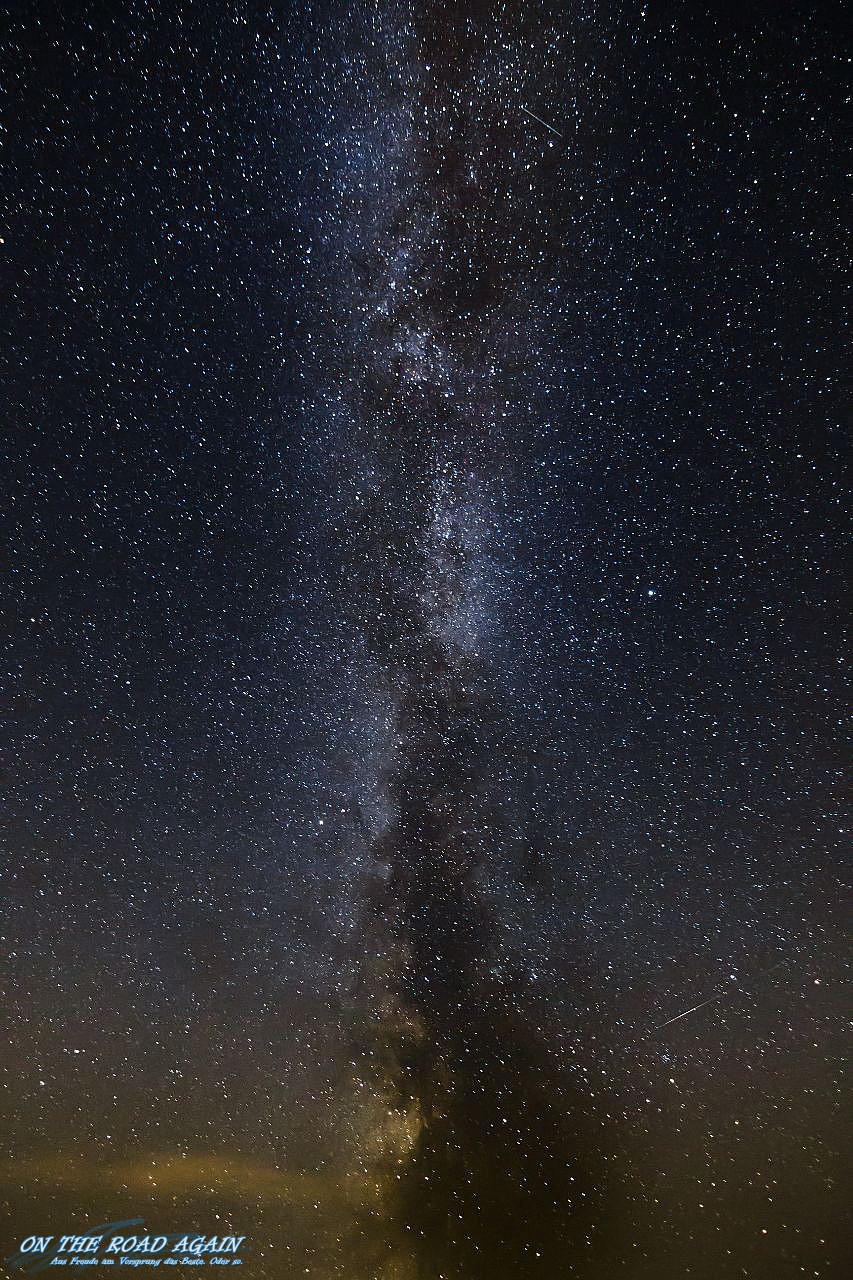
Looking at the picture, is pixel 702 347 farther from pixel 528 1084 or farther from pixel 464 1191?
pixel 464 1191

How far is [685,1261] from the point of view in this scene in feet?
4.77

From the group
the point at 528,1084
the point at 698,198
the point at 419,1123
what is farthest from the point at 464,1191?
the point at 698,198

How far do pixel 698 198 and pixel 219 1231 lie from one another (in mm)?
2994

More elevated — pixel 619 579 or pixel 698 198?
pixel 698 198

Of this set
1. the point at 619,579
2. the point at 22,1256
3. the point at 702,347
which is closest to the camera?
the point at 702,347

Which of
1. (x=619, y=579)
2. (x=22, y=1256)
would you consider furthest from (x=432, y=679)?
(x=22, y=1256)

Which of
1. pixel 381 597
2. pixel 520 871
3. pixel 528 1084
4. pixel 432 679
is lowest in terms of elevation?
pixel 528 1084

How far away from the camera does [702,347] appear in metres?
1.26

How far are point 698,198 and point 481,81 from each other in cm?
51

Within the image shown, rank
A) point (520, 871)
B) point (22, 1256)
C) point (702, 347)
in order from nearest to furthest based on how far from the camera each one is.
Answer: point (702, 347)
point (520, 871)
point (22, 1256)

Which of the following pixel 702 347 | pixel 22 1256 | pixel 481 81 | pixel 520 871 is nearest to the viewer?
pixel 481 81

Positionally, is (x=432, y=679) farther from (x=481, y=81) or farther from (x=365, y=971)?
(x=481, y=81)

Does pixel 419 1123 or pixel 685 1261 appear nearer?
pixel 685 1261

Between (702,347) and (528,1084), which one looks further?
(528,1084)
